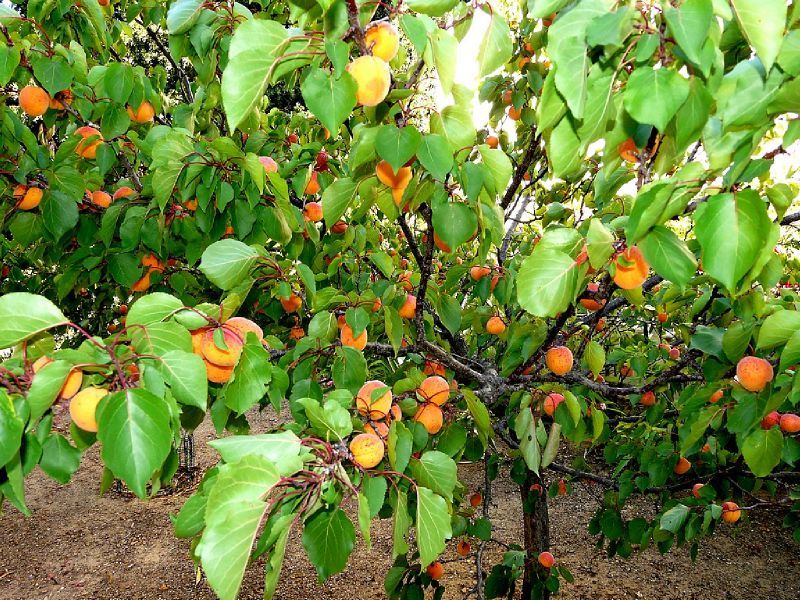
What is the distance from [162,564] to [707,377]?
422 cm

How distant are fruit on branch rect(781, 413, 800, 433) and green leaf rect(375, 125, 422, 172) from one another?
5.26 ft

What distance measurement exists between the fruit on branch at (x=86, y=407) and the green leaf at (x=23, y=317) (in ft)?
0.41

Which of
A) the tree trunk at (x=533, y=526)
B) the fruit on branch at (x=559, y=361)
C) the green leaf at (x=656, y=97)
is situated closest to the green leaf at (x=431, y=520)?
the green leaf at (x=656, y=97)

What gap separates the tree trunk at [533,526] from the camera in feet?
9.68

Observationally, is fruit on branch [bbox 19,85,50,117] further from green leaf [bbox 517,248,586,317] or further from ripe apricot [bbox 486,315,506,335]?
ripe apricot [bbox 486,315,506,335]

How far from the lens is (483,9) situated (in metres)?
1.01

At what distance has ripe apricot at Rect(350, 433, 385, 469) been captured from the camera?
112 cm

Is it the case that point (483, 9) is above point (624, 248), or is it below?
above

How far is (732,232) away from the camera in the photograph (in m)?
0.73

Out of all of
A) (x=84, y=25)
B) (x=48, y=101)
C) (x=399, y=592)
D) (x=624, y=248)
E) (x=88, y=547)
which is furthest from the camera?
(x=88, y=547)

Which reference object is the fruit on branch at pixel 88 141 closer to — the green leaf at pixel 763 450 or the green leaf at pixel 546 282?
the green leaf at pixel 546 282

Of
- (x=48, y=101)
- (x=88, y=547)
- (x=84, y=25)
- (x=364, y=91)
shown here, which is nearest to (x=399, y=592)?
(x=364, y=91)

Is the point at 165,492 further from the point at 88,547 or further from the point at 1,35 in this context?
the point at 1,35

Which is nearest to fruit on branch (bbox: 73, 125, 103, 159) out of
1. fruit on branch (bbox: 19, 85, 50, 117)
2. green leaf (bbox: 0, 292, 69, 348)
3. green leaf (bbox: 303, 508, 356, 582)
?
fruit on branch (bbox: 19, 85, 50, 117)
